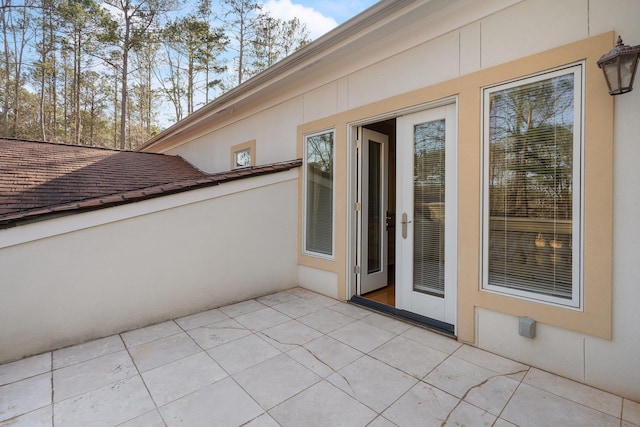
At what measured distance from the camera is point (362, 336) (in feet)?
9.71

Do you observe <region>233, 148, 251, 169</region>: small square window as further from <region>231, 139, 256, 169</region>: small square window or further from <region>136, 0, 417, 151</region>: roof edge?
<region>136, 0, 417, 151</region>: roof edge

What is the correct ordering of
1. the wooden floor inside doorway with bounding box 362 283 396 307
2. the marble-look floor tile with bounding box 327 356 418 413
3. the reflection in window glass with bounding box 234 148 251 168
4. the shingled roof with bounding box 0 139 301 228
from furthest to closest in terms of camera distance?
the reflection in window glass with bounding box 234 148 251 168 < the wooden floor inside doorway with bounding box 362 283 396 307 < the shingled roof with bounding box 0 139 301 228 < the marble-look floor tile with bounding box 327 356 418 413

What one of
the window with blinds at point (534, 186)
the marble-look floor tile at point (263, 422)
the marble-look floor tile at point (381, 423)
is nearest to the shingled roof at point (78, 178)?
the marble-look floor tile at point (263, 422)

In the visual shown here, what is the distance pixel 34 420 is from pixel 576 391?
377 cm

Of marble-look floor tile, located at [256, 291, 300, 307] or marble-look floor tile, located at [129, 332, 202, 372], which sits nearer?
marble-look floor tile, located at [129, 332, 202, 372]

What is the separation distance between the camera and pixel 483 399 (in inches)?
78.5

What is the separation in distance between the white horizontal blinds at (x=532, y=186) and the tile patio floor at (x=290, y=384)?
0.81 m

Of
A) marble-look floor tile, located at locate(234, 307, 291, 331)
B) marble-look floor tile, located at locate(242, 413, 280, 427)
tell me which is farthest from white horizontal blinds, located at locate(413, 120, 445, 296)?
marble-look floor tile, located at locate(242, 413, 280, 427)

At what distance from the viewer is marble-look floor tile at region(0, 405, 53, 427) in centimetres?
176

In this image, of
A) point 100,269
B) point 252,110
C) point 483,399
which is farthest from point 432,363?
point 252,110

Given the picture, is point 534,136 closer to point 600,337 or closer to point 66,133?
point 600,337

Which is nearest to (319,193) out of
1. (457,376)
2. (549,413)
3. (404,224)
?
(404,224)

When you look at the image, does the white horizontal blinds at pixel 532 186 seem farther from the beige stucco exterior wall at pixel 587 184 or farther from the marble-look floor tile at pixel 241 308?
the marble-look floor tile at pixel 241 308

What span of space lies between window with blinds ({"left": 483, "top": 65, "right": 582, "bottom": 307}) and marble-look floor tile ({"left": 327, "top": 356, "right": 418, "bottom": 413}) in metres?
1.24
